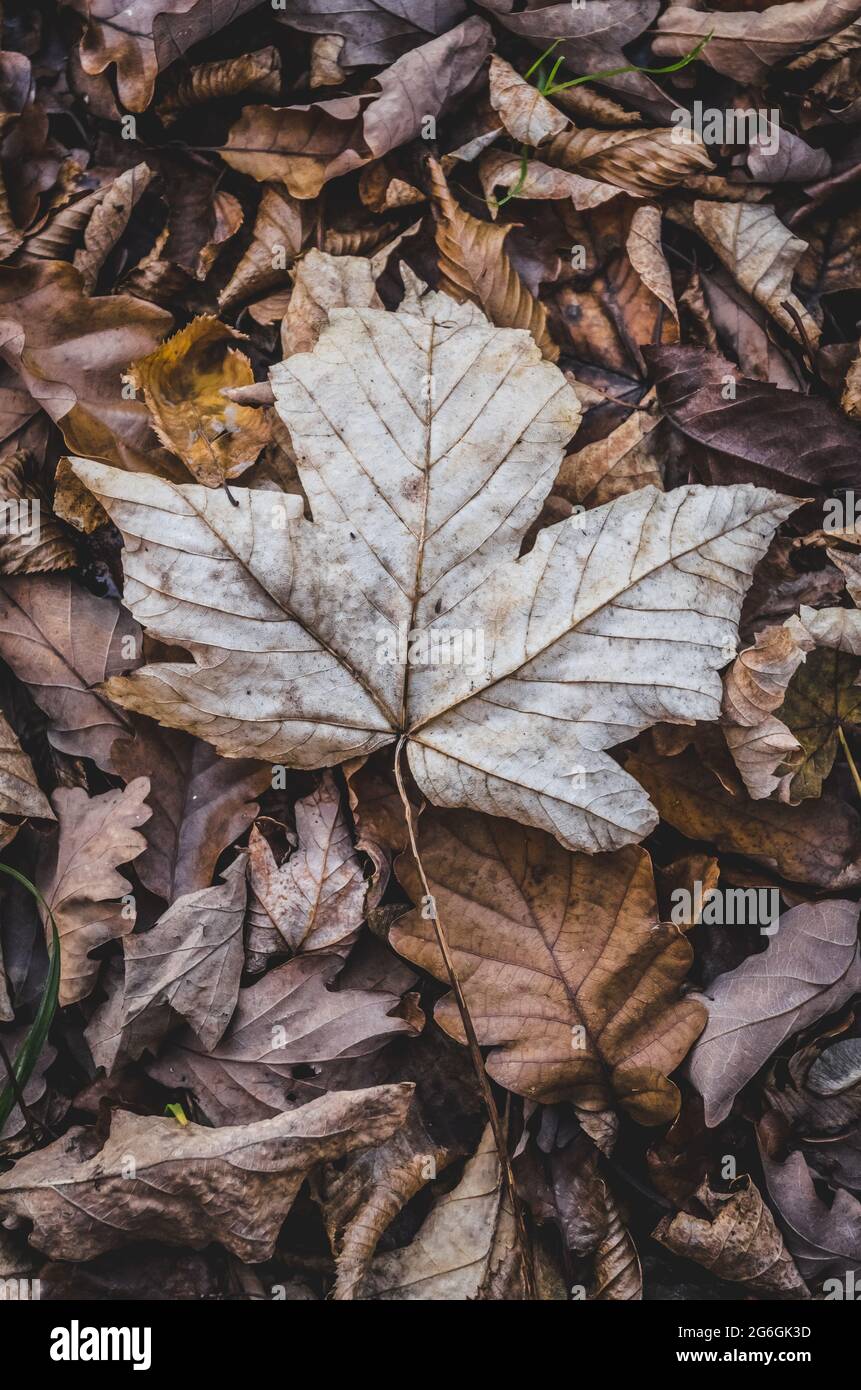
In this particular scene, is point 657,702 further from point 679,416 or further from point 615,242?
point 615,242

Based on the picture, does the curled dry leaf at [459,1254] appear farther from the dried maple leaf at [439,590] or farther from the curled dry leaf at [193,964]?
the dried maple leaf at [439,590]

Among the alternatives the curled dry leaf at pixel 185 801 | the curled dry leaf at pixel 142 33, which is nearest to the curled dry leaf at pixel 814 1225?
the curled dry leaf at pixel 185 801

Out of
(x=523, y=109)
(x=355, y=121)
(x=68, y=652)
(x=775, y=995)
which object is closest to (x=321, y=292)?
(x=355, y=121)

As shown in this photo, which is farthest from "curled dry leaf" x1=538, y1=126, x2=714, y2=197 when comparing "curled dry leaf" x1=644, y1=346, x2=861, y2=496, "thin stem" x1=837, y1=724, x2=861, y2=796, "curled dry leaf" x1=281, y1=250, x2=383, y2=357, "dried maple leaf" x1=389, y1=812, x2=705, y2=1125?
"dried maple leaf" x1=389, y1=812, x2=705, y2=1125

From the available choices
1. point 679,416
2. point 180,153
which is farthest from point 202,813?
point 180,153

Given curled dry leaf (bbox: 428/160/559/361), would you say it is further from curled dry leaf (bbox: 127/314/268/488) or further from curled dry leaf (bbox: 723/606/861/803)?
curled dry leaf (bbox: 723/606/861/803)
